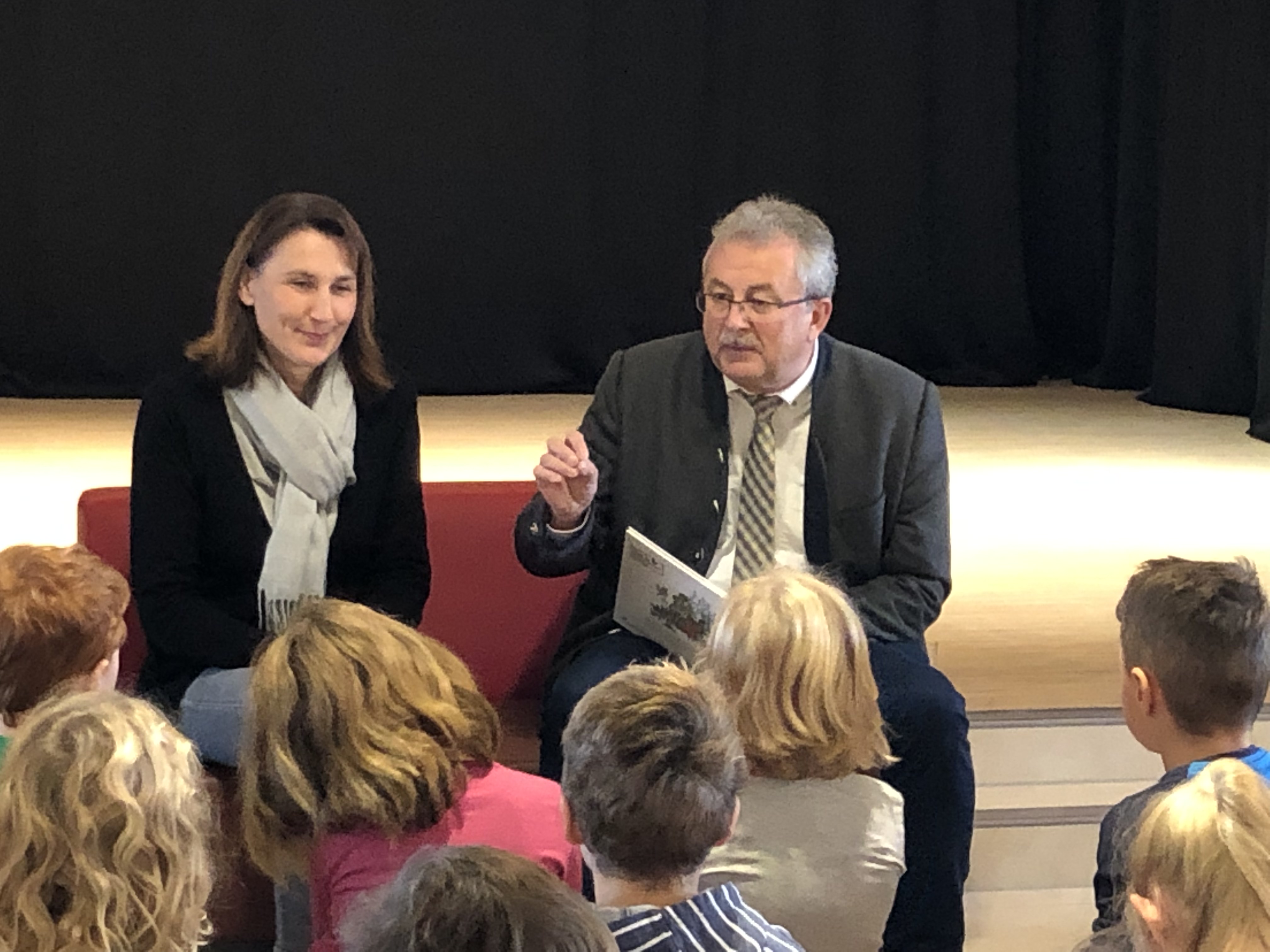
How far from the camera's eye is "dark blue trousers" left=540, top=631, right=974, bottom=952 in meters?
2.42

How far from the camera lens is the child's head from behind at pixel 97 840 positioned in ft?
4.25

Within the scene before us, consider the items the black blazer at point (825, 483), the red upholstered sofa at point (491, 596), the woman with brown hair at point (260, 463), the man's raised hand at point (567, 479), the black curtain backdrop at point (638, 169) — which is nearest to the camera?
the man's raised hand at point (567, 479)

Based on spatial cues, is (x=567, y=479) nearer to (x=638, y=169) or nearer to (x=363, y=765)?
(x=363, y=765)

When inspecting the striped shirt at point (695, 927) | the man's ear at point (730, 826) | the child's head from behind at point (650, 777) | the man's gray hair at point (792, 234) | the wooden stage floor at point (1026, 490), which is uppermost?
the man's gray hair at point (792, 234)

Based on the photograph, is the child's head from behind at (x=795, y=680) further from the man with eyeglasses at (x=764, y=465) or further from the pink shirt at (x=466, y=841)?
the man with eyeglasses at (x=764, y=465)

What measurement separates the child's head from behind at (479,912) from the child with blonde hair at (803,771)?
2.71 ft

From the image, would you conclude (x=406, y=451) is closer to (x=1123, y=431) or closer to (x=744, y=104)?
(x=1123, y=431)

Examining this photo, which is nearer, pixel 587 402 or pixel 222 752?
pixel 222 752

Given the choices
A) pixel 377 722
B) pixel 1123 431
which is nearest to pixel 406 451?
pixel 377 722

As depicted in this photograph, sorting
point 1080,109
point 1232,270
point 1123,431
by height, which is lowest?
point 1123,431

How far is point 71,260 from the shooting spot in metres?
6.65

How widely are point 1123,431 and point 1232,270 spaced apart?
88cm

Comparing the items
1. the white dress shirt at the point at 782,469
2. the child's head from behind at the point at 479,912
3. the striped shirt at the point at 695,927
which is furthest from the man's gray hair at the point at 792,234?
the child's head from behind at the point at 479,912

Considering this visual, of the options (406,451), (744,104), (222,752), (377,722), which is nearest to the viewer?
(377,722)
